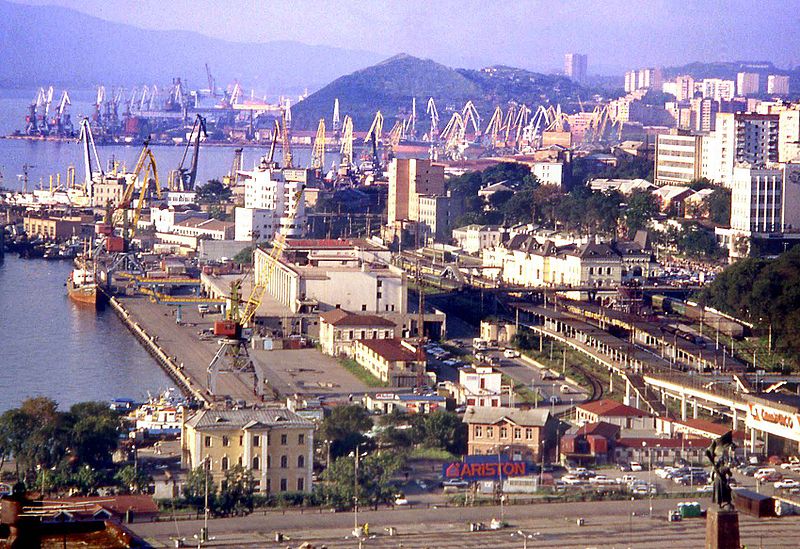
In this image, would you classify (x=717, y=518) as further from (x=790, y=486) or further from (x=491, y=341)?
(x=491, y=341)

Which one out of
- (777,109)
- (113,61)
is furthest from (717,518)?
(113,61)

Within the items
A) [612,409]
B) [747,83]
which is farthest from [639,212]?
[747,83]

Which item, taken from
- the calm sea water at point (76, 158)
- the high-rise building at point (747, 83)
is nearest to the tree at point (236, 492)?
the calm sea water at point (76, 158)

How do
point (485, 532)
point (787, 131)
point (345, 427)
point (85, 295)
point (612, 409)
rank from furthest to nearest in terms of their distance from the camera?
point (787, 131) → point (85, 295) → point (612, 409) → point (345, 427) → point (485, 532)

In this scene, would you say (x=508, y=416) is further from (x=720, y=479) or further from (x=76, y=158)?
(x=76, y=158)

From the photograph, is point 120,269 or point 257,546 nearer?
point 257,546
